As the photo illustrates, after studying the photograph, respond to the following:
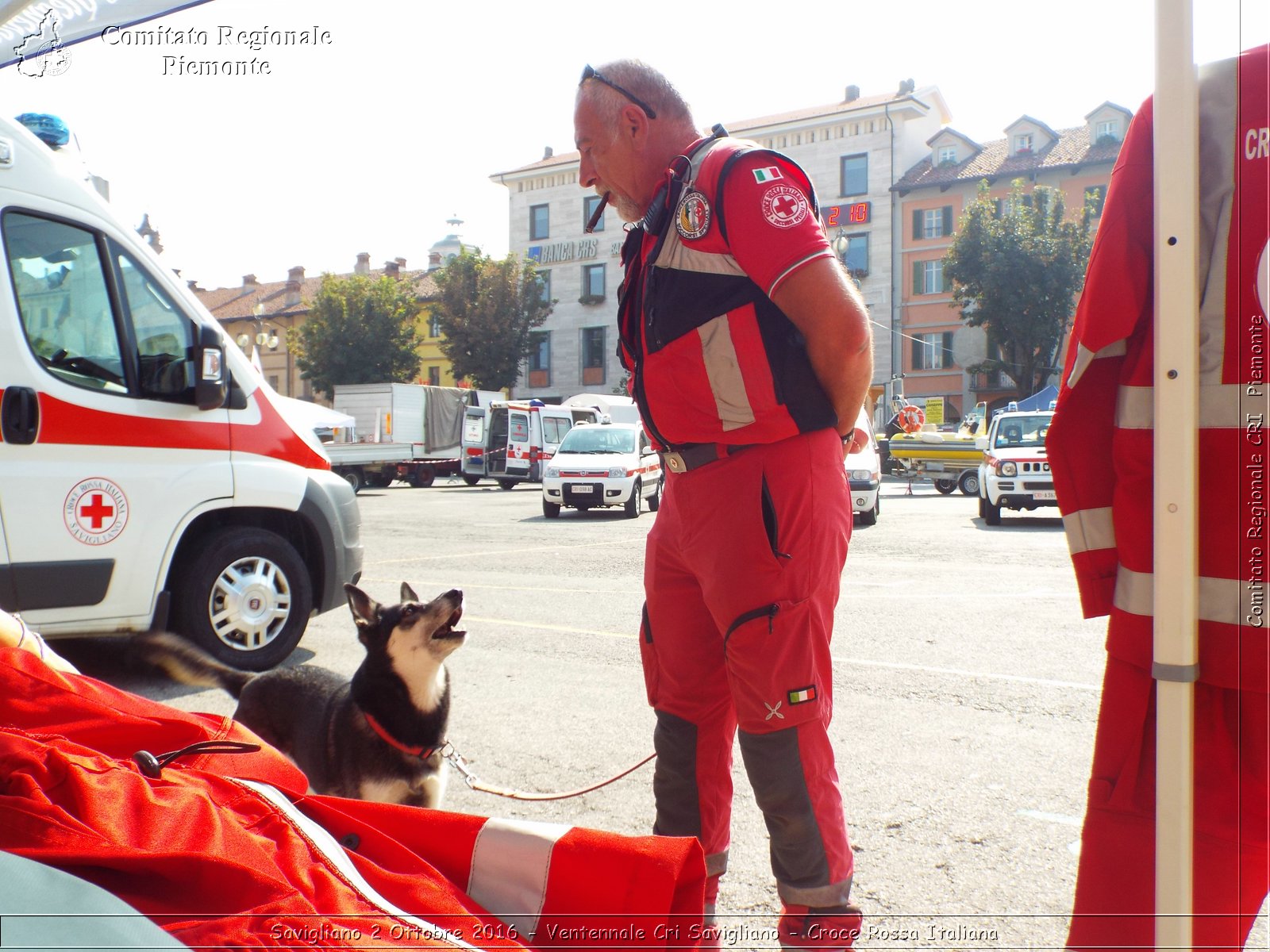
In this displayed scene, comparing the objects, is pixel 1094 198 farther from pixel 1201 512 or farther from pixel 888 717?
pixel 1201 512

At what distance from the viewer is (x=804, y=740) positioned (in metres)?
2.07

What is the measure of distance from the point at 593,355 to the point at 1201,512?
5202 cm

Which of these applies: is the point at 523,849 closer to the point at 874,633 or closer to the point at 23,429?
the point at 23,429

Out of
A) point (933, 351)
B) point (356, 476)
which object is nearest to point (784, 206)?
point (356, 476)

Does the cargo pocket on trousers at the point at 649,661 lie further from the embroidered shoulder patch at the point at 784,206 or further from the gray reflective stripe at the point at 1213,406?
the gray reflective stripe at the point at 1213,406

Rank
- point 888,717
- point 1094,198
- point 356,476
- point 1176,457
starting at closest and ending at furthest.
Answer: point 1176,457, point 888,717, point 356,476, point 1094,198

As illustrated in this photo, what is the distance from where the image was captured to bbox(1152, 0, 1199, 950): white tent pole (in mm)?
1413

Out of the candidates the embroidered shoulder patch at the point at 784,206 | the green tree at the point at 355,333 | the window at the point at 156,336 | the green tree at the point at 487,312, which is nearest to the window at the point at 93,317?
the window at the point at 156,336

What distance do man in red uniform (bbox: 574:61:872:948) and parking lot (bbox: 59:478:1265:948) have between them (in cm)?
66

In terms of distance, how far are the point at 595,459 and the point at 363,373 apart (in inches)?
1409

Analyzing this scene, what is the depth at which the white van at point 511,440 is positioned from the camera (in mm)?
30156

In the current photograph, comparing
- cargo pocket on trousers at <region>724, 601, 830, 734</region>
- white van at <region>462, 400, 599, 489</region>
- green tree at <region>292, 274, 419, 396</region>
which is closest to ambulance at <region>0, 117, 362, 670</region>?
cargo pocket on trousers at <region>724, 601, 830, 734</region>

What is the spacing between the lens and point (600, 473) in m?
17.5

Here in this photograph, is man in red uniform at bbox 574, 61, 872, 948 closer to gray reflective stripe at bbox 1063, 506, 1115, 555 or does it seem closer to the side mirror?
gray reflective stripe at bbox 1063, 506, 1115, 555
